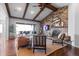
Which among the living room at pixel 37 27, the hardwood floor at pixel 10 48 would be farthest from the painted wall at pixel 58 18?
the hardwood floor at pixel 10 48

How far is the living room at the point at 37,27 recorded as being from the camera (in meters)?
1.80

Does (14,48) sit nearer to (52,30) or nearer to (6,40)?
(6,40)

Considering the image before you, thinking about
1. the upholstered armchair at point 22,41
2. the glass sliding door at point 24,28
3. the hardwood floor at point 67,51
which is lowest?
the hardwood floor at point 67,51

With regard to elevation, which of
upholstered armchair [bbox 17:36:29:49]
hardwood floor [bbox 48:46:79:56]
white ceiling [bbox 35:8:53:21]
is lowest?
hardwood floor [bbox 48:46:79:56]

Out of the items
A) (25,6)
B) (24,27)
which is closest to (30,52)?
(24,27)

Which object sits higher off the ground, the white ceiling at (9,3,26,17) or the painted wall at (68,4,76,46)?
the white ceiling at (9,3,26,17)

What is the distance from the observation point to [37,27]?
1863 mm

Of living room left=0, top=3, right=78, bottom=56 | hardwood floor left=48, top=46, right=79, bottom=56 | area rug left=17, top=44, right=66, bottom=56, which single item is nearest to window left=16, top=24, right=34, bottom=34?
living room left=0, top=3, right=78, bottom=56

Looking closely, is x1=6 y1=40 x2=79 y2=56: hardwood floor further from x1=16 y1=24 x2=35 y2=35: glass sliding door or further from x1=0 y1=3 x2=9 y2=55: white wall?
x1=16 y1=24 x2=35 y2=35: glass sliding door

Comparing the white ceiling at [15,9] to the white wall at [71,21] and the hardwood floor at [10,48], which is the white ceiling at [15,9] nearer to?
the hardwood floor at [10,48]

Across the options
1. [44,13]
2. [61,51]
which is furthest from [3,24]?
[61,51]

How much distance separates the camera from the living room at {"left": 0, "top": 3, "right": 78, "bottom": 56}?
1.80 meters

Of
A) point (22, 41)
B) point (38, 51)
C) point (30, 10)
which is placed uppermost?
point (30, 10)

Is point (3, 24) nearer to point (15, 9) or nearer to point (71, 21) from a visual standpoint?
point (15, 9)
